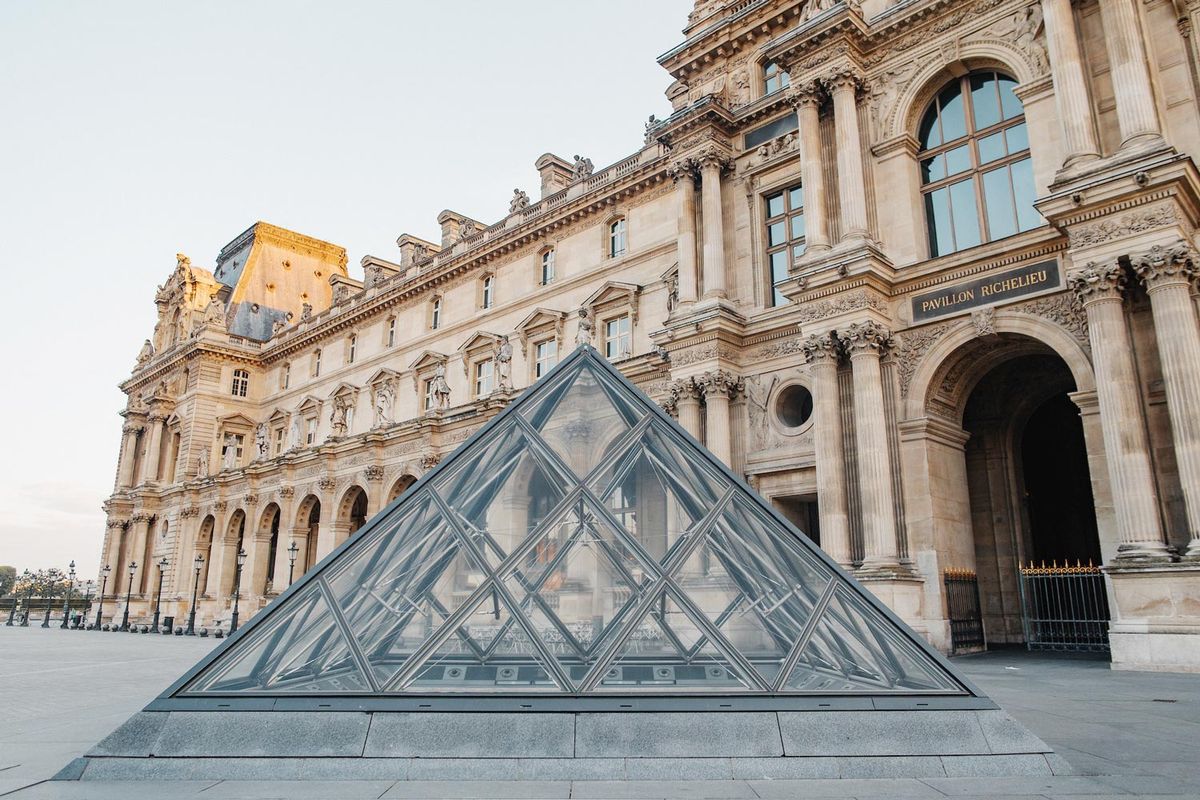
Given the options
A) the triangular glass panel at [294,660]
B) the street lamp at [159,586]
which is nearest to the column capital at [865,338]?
the triangular glass panel at [294,660]

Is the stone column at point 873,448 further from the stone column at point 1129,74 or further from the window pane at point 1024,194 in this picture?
the stone column at point 1129,74

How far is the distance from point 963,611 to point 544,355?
18.2 m

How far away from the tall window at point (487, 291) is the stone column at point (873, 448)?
19292 millimetres

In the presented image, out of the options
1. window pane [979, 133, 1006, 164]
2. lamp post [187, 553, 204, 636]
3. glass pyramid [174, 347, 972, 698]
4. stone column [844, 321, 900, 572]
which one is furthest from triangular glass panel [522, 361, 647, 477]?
lamp post [187, 553, 204, 636]

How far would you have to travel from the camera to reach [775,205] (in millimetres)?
22281

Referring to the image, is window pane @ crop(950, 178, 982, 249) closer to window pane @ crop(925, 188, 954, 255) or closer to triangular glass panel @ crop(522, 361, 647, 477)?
window pane @ crop(925, 188, 954, 255)

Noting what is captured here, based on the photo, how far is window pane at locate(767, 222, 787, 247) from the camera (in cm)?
2186

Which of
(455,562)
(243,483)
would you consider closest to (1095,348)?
(455,562)

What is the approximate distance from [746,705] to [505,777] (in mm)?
1800

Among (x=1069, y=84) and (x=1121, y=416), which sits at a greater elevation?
(x=1069, y=84)

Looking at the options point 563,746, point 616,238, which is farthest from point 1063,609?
point 616,238

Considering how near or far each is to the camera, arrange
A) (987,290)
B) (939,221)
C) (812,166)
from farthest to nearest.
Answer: (812,166), (939,221), (987,290)

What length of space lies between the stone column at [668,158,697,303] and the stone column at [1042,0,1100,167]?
30.4 feet

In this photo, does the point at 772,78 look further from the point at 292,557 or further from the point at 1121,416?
the point at 292,557
